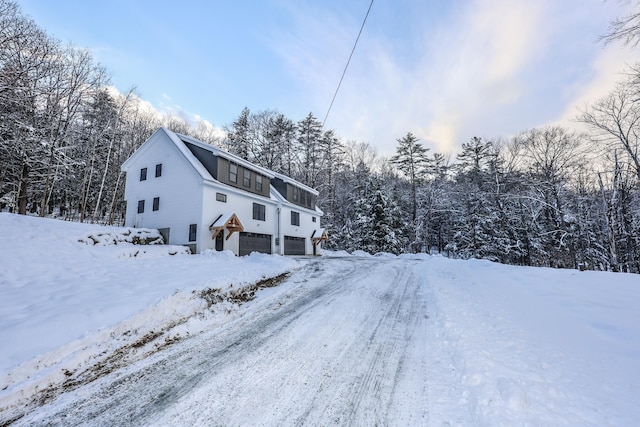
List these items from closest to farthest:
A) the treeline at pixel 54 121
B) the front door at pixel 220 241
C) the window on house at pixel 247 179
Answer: the treeline at pixel 54 121 → the front door at pixel 220 241 → the window on house at pixel 247 179

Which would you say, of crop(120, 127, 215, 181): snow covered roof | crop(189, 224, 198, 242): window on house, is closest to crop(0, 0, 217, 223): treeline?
crop(120, 127, 215, 181): snow covered roof

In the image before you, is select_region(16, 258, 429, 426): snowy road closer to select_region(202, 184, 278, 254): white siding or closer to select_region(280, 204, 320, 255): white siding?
select_region(202, 184, 278, 254): white siding

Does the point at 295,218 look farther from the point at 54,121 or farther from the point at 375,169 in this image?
the point at 54,121

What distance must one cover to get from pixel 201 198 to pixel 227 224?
2050 mm

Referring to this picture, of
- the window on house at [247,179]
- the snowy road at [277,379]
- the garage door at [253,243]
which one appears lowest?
the snowy road at [277,379]

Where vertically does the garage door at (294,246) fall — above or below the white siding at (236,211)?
below

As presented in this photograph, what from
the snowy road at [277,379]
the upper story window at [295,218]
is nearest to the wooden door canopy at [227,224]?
the upper story window at [295,218]

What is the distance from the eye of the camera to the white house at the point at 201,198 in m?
15.4

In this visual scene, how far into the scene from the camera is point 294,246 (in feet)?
75.5

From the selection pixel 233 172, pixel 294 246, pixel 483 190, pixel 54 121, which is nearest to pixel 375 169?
pixel 483 190

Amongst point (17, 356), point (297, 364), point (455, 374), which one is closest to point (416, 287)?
point (455, 374)

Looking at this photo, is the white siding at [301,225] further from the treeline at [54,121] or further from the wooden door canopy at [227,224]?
the treeline at [54,121]

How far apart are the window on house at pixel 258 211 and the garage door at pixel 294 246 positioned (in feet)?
10.6

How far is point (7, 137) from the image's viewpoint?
15.1 m
